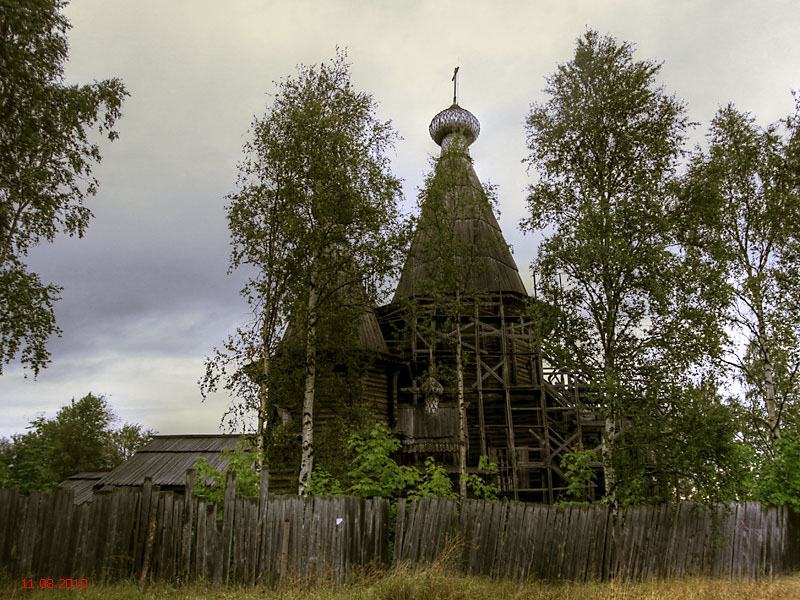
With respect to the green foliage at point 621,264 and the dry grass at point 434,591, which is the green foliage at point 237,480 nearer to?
the dry grass at point 434,591

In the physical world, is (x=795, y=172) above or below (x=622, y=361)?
above

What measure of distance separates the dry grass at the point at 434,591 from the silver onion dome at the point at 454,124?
2516 centimetres

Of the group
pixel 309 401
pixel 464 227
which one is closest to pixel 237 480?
pixel 309 401

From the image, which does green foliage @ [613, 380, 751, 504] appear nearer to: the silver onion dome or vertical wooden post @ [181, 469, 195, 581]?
vertical wooden post @ [181, 469, 195, 581]

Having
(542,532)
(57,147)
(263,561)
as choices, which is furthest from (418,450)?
(57,147)

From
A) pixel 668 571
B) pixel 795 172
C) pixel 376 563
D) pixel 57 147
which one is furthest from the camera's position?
pixel 795 172

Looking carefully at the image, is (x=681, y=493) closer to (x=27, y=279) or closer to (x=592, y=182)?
(x=592, y=182)

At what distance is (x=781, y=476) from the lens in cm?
1385

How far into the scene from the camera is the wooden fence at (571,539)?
1047 centimetres

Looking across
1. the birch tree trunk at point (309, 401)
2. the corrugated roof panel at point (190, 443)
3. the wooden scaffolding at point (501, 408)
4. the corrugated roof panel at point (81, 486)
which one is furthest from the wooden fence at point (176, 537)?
the corrugated roof panel at point (81, 486)

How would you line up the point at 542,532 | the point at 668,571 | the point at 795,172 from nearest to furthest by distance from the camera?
1. the point at 542,532
2. the point at 668,571
3. the point at 795,172

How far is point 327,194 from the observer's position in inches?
523

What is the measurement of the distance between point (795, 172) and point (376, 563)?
16.4 m

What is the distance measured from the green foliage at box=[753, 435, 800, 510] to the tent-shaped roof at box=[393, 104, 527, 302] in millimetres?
8939
